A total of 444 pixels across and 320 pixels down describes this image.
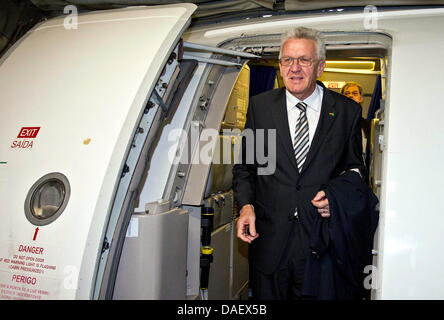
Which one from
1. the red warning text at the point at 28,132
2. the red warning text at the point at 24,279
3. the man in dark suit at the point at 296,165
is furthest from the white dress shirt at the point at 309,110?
the red warning text at the point at 24,279

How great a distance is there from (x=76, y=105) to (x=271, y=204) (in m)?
1.11

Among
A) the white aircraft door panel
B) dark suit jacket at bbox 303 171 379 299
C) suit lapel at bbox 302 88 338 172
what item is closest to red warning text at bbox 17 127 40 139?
the white aircraft door panel

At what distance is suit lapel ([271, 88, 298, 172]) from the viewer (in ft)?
6.81

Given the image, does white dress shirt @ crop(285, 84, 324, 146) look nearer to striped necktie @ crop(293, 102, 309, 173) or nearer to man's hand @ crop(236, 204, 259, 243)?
striped necktie @ crop(293, 102, 309, 173)

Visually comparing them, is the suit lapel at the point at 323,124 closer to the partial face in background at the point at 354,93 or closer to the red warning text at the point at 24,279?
the red warning text at the point at 24,279

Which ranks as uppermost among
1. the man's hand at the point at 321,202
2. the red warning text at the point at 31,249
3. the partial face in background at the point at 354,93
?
the partial face in background at the point at 354,93

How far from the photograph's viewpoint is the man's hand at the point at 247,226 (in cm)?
200

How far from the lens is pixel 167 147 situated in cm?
242

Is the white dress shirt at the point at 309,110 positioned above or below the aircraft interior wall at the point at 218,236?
above

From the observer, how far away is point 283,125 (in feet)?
6.94

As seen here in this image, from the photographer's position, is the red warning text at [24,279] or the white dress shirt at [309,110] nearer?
the red warning text at [24,279]

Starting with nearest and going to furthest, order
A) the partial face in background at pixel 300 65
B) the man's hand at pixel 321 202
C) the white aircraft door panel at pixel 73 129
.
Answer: the white aircraft door panel at pixel 73 129 < the man's hand at pixel 321 202 < the partial face in background at pixel 300 65

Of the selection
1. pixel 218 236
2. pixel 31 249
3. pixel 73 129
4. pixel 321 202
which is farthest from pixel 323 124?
pixel 31 249
